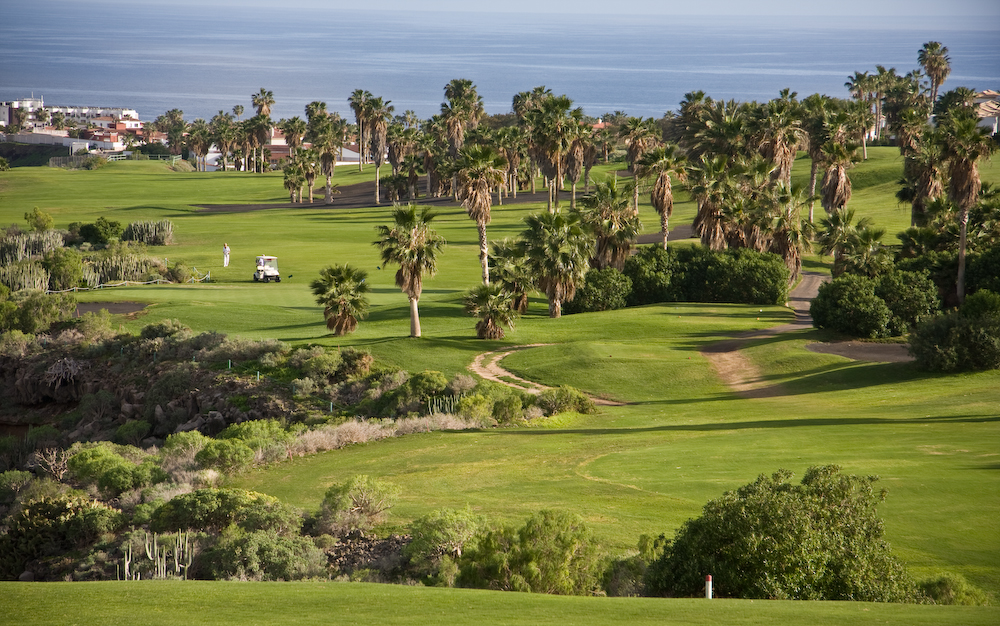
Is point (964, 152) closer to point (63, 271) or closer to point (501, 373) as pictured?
point (501, 373)

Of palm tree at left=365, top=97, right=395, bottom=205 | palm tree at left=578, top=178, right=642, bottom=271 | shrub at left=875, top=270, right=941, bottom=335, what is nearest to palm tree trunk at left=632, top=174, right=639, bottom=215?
palm tree at left=578, top=178, right=642, bottom=271

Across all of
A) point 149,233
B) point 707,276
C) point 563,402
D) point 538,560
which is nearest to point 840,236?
point 707,276

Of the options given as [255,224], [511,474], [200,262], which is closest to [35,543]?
[511,474]

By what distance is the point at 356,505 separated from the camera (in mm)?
22609

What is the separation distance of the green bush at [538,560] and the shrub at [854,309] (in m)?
31.4

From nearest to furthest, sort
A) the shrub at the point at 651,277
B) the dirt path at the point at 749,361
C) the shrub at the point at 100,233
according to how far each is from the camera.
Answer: the dirt path at the point at 749,361 → the shrub at the point at 651,277 → the shrub at the point at 100,233

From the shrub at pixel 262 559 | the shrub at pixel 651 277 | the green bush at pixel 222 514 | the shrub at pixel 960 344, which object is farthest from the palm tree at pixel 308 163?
the shrub at pixel 262 559

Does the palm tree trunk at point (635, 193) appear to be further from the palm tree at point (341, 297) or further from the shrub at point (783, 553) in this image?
the shrub at point (783, 553)

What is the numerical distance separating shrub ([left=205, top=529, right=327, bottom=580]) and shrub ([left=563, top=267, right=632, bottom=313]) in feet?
122

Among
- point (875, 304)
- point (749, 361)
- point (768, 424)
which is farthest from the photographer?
point (875, 304)

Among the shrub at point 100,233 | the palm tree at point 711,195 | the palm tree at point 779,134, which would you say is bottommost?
the shrub at point 100,233

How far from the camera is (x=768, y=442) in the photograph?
2805 centimetres

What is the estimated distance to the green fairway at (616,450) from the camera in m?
13.9

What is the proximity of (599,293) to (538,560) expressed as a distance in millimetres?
39452
